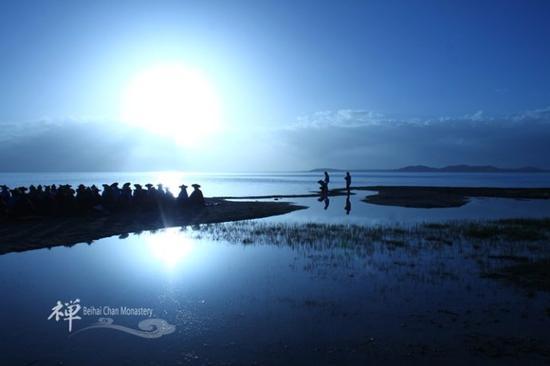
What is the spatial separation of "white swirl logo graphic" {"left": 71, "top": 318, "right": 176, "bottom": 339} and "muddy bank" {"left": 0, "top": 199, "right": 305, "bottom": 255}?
11861 millimetres

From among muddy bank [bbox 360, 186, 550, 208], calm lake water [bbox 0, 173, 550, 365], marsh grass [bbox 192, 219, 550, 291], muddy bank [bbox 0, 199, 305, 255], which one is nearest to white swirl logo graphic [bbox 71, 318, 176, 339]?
calm lake water [bbox 0, 173, 550, 365]

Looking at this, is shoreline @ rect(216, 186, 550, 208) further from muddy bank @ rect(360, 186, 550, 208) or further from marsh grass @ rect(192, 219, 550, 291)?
marsh grass @ rect(192, 219, 550, 291)

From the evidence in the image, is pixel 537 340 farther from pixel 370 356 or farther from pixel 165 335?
pixel 165 335

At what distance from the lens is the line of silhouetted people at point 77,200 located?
27594 mm

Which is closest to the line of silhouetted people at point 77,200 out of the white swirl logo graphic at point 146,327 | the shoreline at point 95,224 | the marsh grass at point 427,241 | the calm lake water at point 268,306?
the shoreline at point 95,224

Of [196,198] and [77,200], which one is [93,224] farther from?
[196,198]

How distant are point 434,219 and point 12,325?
28960 millimetres

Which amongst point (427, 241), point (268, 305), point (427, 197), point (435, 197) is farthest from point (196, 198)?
point (435, 197)

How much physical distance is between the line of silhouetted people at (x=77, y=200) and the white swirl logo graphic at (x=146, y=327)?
22.5 m

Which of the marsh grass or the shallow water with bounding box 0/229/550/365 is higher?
the marsh grass

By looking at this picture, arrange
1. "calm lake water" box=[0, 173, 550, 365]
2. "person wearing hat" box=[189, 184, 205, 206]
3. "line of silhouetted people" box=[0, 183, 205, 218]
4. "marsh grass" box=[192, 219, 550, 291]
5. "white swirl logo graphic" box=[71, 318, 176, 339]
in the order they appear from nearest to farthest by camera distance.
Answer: "calm lake water" box=[0, 173, 550, 365]
"white swirl logo graphic" box=[71, 318, 176, 339]
"marsh grass" box=[192, 219, 550, 291]
"line of silhouetted people" box=[0, 183, 205, 218]
"person wearing hat" box=[189, 184, 205, 206]

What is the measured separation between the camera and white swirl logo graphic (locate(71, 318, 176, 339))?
930 centimetres

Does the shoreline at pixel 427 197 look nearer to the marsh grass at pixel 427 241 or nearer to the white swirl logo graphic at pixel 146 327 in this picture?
the marsh grass at pixel 427 241

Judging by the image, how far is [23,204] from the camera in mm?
27500
